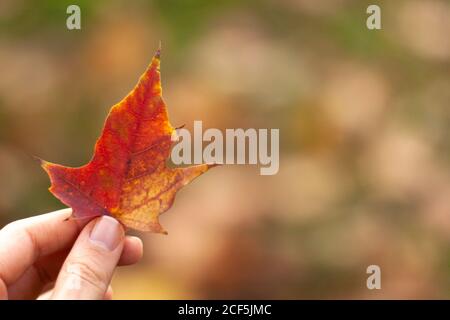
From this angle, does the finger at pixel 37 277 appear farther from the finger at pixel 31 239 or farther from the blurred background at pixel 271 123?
the blurred background at pixel 271 123

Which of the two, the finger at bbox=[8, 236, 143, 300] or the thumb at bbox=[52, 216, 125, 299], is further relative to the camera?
the finger at bbox=[8, 236, 143, 300]

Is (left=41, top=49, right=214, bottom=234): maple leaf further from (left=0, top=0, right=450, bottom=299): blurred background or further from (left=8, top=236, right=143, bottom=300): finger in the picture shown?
(left=0, top=0, right=450, bottom=299): blurred background

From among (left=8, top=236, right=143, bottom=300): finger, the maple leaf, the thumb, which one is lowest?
(left=8, top=236, right=143, bottom=300): finger

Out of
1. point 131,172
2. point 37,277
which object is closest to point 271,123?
point 37,277

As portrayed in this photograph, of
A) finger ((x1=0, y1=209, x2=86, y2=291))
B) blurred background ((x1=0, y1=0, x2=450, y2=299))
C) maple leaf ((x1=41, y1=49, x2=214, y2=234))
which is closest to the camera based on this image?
maple leaf ((x1=41, y1=49, x2=214, y2=234))

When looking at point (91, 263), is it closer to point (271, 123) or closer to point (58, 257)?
point (58, 257)

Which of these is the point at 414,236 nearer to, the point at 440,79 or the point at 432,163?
the point at 432,163

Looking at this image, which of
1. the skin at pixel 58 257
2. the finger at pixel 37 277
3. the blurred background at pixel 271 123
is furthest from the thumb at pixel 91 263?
the blurred background at pixel 271 123

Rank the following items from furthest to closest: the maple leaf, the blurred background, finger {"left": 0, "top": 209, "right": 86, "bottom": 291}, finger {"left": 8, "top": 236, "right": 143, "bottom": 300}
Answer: the blurred background < finger {"left": 8, "top": 236, "right": 143, "bottom": 300} < finger {"left": 0, "top": 209, "right": 86, "bottom": 291} < the maple leaf

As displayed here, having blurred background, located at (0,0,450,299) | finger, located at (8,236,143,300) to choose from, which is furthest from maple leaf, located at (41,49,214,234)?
blurred background, located at (0,0,450,299)
